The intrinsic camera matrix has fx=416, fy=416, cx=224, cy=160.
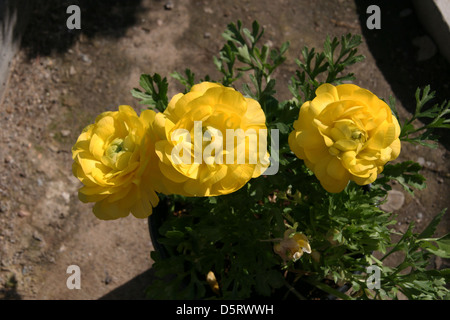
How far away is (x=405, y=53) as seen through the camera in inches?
97.3

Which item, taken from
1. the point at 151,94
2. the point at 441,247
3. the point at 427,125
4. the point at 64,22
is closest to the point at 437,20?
the point at 427,125

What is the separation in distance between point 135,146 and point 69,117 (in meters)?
1.73

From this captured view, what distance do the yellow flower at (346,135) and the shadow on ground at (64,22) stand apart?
6.56 ft

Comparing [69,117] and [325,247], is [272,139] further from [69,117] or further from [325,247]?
[69,117]

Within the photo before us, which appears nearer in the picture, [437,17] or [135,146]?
[135,146]

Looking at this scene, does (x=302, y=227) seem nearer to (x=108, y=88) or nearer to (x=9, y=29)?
(x=108, y=88)

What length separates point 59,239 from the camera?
7.18 ft

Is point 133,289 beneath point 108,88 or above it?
→ beneath

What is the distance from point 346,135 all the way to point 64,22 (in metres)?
2.31

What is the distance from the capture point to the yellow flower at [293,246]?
1.06 metres

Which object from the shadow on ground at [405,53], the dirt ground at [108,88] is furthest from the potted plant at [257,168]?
the shadow on ground at [405,53]

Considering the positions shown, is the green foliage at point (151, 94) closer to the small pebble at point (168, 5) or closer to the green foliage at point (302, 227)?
the green foliage at point (302, 227)

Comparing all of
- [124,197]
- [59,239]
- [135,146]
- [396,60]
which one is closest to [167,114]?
[135,146]

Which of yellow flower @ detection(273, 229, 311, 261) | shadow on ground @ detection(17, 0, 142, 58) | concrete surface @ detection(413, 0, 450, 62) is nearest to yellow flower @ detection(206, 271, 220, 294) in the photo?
yellow flower @ detection(273, 229, 311, 261)
